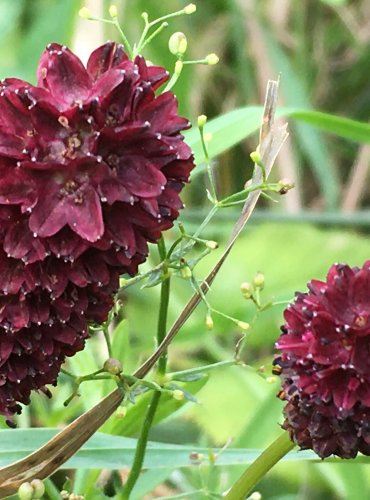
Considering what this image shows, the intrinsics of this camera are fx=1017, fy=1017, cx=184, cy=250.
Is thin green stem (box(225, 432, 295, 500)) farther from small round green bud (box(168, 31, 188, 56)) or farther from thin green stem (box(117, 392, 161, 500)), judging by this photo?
small round green bud (box(168, 31, 188, 56))

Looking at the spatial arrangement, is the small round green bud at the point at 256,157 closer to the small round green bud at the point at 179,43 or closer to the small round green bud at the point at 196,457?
the small round green bud at the point at 179,43

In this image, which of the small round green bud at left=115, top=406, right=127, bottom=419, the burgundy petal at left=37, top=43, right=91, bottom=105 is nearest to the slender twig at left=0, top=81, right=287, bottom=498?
the small round green bud at left=115, top=406, right=127, bottom=419

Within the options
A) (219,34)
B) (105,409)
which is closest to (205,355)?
(219,34)

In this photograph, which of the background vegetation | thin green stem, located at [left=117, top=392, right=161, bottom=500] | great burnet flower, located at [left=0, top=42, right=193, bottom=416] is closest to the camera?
great burnet flower, located at [left=0, top=42, right=193, bottom=416]

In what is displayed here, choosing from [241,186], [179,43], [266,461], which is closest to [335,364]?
[266,461]

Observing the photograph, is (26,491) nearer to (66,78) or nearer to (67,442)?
(67,442)

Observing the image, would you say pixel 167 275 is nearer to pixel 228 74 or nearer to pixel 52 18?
pixel 52 18
